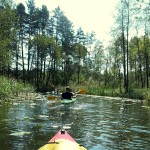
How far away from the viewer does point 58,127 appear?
13289 mm

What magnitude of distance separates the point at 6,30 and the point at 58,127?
20055 mm

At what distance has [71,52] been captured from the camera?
210 feet

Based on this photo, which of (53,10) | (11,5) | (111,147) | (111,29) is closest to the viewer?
(111,147)

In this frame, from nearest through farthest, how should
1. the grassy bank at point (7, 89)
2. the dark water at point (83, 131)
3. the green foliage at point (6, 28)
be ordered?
the dark water at point (83, 131) → the grassy bank at point (7, 89) → the green foliage at point (6, 28)

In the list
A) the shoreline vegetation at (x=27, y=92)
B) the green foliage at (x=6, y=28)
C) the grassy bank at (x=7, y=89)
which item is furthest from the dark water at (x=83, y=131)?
the green foliage at (x=6, y=28)

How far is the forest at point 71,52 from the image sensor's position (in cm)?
4412

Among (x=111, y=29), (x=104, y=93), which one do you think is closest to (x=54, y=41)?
(x=111, y=29)

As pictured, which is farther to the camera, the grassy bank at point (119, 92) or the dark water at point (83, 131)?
the grassy bank at point (119, 92)

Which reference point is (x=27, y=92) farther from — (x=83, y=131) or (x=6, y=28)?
(x=83, y=131)

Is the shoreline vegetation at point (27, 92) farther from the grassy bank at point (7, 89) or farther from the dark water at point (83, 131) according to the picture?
the dark water at point (83, 131)

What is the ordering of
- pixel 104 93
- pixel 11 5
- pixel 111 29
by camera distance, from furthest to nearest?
pixel 111 29 < pixel 104 93 < pixel 11 5

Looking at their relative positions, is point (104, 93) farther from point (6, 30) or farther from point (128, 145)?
point (128, 145)

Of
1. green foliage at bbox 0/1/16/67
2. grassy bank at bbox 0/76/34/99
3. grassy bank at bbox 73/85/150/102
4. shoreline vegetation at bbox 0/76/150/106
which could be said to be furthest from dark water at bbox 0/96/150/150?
green foliage at bbox 0/1/16/67

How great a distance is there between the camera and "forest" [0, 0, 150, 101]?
44125 millimetres
